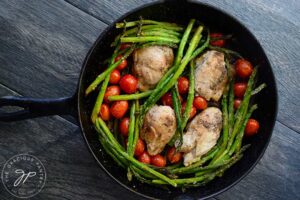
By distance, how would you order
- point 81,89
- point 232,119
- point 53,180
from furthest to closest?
point 53,180
point 232,119
point 81,89

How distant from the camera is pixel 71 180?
2611mm

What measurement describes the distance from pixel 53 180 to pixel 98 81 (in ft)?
2.13

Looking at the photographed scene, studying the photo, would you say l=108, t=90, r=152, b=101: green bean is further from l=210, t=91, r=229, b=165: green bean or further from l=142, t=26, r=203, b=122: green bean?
l=210, t=91, r=229, b=165: green bean

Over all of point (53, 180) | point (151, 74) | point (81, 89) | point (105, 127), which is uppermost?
point (151, 74)

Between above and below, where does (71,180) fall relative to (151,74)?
below

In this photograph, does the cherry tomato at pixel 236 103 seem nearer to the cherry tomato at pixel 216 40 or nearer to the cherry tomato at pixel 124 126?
the cherry tomato at pixel 216 40

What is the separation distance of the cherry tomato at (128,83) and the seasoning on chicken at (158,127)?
5.4 inches

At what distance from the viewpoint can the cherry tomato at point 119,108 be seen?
7.66 feet

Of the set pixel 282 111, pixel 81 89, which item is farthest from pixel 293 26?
pixel 81 89

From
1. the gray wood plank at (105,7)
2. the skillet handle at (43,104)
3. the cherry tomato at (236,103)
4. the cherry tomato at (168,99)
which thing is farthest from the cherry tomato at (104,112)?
the cherry tomato at (236,103)

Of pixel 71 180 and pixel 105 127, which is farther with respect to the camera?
pixel 71 180

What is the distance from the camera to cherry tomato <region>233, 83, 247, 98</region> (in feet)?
7.97

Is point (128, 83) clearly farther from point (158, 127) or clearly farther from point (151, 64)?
point (158, 127)

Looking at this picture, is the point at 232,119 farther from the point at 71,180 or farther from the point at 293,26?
the point at 71,180
